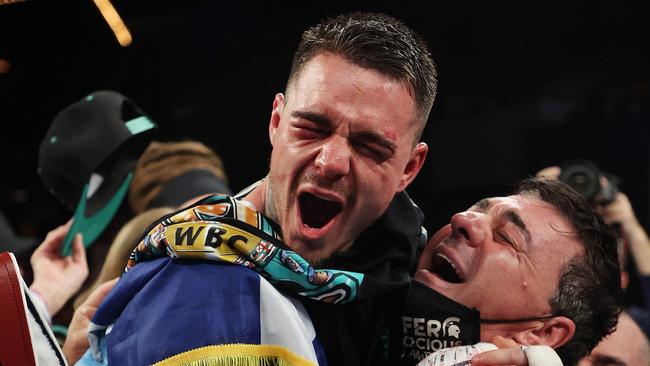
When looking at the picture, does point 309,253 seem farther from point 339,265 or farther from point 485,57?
point 485,57

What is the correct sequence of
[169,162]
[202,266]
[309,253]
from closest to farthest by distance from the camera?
[202,266] < [309,253] < [169,162]

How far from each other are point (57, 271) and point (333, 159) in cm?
108

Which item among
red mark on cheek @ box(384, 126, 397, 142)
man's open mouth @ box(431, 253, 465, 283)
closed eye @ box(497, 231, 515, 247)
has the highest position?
red mark on cheek @ box(384, 126, 397, 142)

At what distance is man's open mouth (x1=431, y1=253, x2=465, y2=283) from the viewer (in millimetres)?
1343

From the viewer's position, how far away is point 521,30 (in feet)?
8.19

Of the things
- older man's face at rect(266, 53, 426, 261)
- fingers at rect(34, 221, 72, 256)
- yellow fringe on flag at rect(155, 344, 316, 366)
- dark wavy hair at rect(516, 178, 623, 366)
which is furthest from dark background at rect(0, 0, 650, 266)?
yellow fringe on flag at rect(155, 344, 316, 366)

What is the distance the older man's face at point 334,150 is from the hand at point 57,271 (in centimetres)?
90

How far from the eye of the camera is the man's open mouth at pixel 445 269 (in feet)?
4.41

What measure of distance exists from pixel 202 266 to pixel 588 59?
5.98 ft

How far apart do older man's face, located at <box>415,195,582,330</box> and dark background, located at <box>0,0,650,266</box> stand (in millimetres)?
929

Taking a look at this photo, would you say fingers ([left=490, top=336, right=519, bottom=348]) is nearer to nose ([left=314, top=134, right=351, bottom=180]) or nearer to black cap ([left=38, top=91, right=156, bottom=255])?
nose ([left=314, top=134, right=351, bottom=180])

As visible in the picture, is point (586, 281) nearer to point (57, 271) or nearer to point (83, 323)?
point (83, 323)

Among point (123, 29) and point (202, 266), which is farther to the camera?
point (123, 29)

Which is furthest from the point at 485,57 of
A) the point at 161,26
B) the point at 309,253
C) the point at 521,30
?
the point at 309,253
